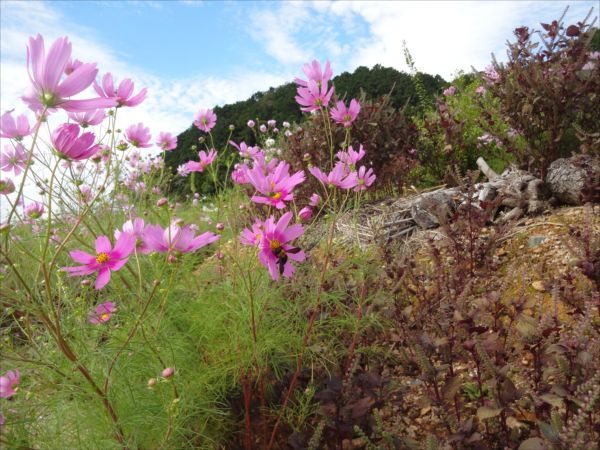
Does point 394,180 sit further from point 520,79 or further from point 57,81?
point 57,81

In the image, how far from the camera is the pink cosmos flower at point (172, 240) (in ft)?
3.85

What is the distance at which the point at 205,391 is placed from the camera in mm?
1679

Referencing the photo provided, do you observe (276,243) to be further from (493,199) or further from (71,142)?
(493,199)

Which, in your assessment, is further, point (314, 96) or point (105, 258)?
point (314, 96)

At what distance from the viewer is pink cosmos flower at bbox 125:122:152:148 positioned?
6.30ft

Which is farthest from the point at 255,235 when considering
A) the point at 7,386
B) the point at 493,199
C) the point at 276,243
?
the point at 493,199

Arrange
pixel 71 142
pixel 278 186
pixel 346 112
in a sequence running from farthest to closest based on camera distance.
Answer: pixel 346 112, pixel 278 186, pixel 71 142

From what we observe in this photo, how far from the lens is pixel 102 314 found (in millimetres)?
1566

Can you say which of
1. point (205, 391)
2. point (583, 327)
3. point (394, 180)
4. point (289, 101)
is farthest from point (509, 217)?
point (289, 101)

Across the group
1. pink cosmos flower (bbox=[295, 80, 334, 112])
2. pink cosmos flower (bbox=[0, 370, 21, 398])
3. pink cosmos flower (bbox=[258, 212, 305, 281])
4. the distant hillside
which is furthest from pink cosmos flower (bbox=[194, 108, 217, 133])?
the distant hillside

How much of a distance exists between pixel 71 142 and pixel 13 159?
0.70m

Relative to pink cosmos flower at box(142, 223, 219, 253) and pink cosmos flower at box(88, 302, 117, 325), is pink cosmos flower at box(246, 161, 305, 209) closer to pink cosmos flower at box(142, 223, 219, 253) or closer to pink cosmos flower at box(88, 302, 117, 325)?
pink cosmos flower at box(142, 223, 219, 253)

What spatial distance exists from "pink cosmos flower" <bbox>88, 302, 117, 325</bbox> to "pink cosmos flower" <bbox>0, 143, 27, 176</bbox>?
55cm

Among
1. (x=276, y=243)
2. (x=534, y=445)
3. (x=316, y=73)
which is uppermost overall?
(x=316, y=73)
